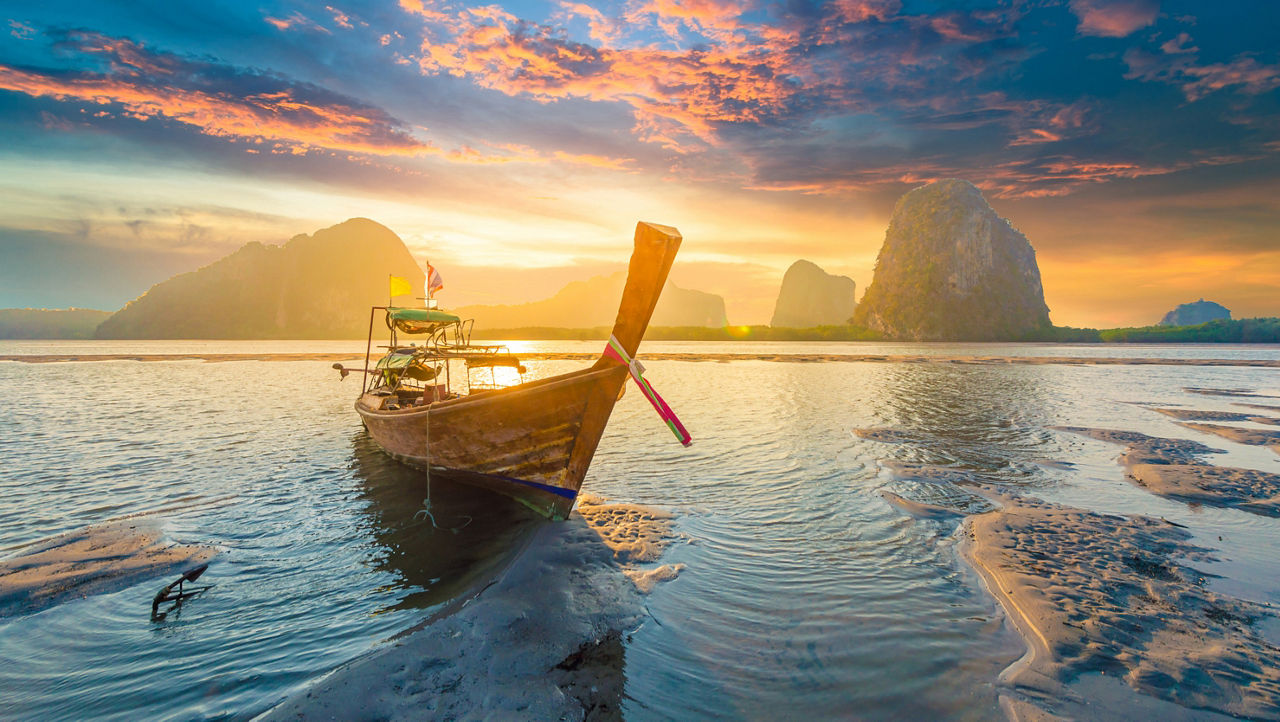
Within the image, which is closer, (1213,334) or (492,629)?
(492,629)

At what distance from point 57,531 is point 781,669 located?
1296cm

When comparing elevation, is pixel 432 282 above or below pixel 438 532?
above

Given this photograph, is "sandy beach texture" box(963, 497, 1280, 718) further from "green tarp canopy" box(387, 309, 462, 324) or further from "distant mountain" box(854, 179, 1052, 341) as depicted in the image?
"distant mountain" box(854, 179, 1052, 341)

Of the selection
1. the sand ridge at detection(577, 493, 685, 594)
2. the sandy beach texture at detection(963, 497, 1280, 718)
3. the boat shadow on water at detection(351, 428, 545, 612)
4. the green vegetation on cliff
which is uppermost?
the green vegetation on cliff

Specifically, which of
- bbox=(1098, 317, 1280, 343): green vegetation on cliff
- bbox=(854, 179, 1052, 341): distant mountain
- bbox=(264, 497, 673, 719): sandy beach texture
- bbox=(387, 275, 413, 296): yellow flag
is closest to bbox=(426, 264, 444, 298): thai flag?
bbox=(387, 275, 413, 296): yellow flag

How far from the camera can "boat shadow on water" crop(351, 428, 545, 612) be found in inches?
299

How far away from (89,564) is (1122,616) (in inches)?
574

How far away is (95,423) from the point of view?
68.7 feet

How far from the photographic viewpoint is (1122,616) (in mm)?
5965

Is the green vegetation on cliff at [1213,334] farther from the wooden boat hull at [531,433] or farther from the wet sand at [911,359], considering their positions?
the wooden boat hull at [531,433]

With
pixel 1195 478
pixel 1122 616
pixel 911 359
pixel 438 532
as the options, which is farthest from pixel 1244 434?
pixel 911 359

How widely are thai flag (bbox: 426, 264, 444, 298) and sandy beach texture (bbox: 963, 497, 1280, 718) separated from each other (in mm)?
13589

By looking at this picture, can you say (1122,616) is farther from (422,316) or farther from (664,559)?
(422,316)

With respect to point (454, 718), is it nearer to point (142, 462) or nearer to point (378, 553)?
point (378, 553)
